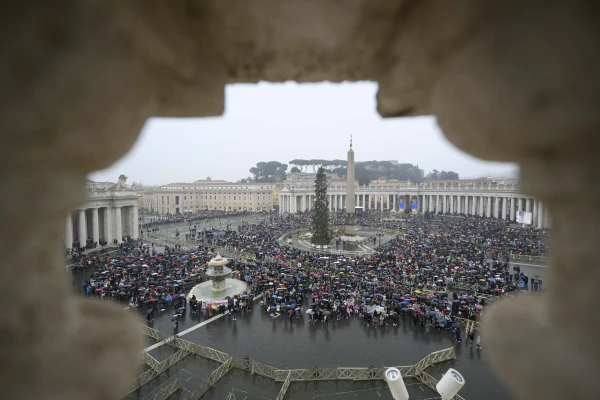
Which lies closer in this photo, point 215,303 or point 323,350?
point 323,350

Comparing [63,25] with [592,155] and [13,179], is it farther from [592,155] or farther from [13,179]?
[592,155]

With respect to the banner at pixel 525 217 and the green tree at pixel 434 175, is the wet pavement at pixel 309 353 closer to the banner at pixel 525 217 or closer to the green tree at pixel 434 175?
the banner at pixel 525 217

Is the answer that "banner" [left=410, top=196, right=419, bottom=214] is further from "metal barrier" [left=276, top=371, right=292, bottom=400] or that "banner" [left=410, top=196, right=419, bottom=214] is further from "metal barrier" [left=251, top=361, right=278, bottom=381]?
"metal barrier" [left=276, top=371, right=292, bottom=400]

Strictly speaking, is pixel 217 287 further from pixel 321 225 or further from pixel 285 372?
pixel 321 225

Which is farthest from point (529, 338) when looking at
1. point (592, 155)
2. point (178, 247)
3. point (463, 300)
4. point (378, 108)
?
point (178, 247)

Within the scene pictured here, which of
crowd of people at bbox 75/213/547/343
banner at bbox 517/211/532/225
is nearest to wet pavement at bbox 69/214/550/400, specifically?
crowd of people at bbox 75/213/547/343

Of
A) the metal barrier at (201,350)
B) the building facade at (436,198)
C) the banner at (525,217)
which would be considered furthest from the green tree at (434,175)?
the metal barrier at (201,350)

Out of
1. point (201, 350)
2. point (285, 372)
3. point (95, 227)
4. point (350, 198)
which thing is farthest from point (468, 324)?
point (95, 227)
